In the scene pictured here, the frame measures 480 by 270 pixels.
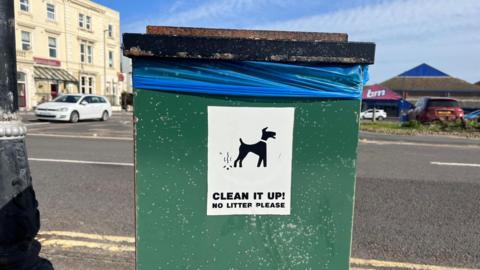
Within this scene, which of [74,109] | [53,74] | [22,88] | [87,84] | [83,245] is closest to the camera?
[83,245]

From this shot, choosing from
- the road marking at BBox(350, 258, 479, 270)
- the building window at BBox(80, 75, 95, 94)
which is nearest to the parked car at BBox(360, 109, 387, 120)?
the building window at BBox(80, 75, 95, 94)

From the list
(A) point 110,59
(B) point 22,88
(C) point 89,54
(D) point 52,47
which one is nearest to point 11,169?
(B) point 22,88

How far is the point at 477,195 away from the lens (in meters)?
5.34

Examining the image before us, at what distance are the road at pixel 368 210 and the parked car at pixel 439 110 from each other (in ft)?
25.9

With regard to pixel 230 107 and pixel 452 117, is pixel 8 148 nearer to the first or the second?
pixel 230 107

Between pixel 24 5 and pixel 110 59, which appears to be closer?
pixel 24 5

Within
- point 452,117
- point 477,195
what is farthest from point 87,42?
point 477,195

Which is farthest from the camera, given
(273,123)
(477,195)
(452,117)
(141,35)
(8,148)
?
(452,117)

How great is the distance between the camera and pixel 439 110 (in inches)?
623

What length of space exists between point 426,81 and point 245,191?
61041 mm

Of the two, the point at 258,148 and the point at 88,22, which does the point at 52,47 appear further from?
the point at 258,148

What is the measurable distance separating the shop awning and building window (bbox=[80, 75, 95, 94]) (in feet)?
6.66

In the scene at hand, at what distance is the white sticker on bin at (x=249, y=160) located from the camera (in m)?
1.64

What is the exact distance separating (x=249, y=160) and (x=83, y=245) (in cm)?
246
